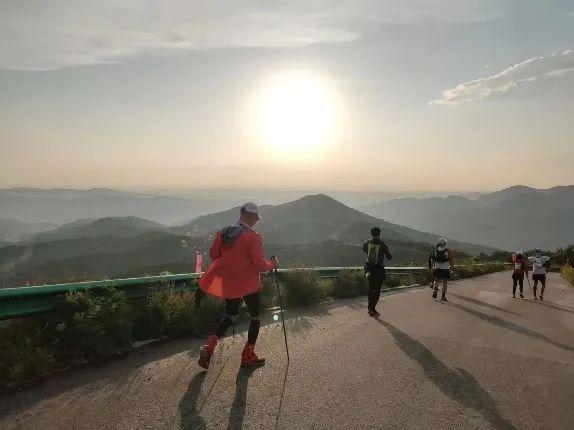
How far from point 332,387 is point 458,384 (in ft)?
4.94

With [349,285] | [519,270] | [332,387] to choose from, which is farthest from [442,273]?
[332,387]

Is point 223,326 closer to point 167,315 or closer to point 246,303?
point 246,303

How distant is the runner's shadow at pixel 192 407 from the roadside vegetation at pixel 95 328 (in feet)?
5.44

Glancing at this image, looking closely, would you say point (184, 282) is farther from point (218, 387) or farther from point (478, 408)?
point (478, 408)

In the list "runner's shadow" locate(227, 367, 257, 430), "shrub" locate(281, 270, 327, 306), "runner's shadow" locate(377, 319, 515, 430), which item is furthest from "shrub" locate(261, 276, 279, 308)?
"runner's shadow" locate(227, 367, 257, 430)

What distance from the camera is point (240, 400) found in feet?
15.1

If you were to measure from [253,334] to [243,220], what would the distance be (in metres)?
1.49

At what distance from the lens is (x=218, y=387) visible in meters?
4.95

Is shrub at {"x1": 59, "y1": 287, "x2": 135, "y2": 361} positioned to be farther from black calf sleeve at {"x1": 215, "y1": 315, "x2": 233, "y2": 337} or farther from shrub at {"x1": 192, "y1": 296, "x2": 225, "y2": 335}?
black calf sleeve at {"x1": 215, "y1": 315, "x2": 233, "y2": 337}

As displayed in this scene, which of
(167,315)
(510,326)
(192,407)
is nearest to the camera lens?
(192,407)

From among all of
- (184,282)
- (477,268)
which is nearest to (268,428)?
(184,282)

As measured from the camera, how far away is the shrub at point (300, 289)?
10727mm

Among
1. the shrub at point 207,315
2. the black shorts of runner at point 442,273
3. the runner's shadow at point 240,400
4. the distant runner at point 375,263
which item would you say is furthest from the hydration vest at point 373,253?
the runner's shadow at point 240,400

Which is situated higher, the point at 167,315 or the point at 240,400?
the point at 167,315
